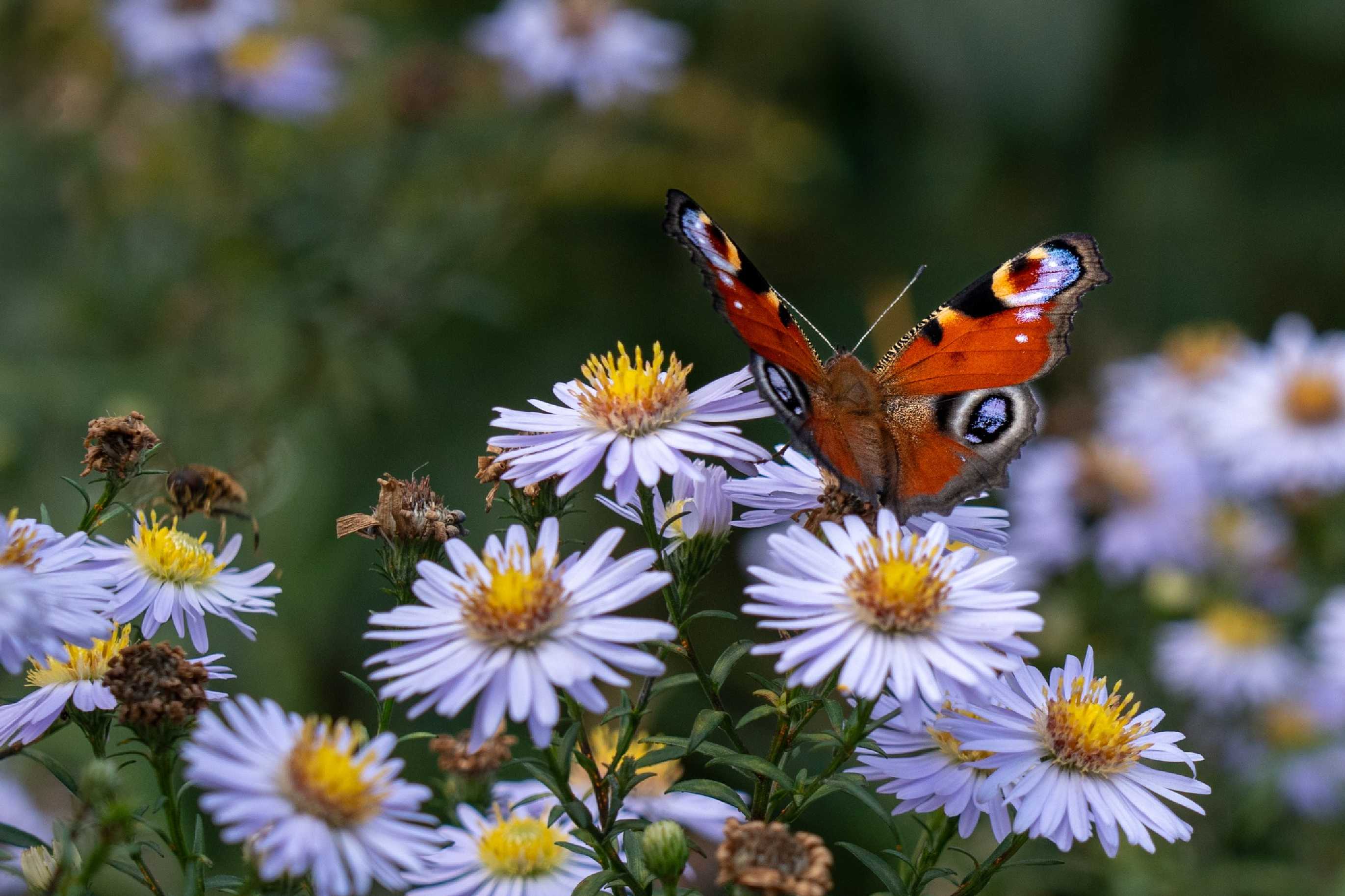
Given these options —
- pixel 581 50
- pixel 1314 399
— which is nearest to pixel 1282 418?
pixel 1314 399

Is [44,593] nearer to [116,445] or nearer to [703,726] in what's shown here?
[116,445]

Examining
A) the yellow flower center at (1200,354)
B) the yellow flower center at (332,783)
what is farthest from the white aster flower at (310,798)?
the yellow flower center at (1200,354)

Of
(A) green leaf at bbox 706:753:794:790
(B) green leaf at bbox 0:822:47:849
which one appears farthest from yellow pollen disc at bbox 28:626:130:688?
(A) green leaf at bbox 706:753:794:790

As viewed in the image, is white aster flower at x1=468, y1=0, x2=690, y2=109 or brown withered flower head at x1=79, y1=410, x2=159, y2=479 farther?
white aster flower at x1=468, y1=0, x2=690, y2=109

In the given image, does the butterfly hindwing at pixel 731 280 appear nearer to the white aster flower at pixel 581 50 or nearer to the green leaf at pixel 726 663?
the green leaf at pixel 726 663

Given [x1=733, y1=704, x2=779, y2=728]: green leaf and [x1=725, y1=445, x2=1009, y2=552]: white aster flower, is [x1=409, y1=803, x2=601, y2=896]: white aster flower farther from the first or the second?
[x1=725, y1=445, x2=1009, y2=552]: white aster flower

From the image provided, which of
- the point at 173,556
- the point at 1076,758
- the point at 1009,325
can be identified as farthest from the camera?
the point at 1009,325
